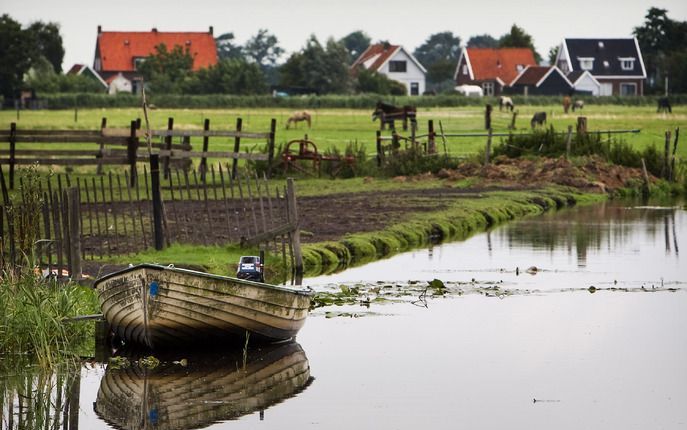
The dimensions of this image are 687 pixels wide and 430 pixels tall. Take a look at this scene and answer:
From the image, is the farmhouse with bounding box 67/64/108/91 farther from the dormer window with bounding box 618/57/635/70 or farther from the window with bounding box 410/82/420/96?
the dormer window with bounding box 618/57/635/70

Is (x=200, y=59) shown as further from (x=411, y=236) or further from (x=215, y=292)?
(x=215, y=292)

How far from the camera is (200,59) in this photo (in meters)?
142

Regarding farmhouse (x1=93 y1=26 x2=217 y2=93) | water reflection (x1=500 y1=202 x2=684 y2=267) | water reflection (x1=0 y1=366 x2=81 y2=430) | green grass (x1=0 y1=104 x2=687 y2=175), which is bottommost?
water reflection (x1=500 y1=202 x2=684 y2=267)

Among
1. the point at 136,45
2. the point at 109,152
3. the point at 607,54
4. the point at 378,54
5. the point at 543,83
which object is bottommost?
the point at 543,83

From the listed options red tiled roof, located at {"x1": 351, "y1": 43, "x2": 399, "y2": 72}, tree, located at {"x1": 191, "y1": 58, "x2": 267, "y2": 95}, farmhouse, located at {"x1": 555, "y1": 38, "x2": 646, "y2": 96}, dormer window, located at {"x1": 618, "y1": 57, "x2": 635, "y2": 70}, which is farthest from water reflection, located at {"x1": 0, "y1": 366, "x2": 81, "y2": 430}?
dormer window, located at {"x1": 618, "y1": 57, "x2": 635, "y2": 70}

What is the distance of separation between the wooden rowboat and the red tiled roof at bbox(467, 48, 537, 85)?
12869 centimetres

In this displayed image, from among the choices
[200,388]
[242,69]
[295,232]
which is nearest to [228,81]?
[242,69]

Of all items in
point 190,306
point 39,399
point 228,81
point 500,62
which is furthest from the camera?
point 500,62

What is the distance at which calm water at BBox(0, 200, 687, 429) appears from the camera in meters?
15.5

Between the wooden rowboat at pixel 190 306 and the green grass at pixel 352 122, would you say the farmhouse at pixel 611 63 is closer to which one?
the green grass at pixel 352 122

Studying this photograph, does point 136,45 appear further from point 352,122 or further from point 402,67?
point 352,122

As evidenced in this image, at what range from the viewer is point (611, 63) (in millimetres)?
146875

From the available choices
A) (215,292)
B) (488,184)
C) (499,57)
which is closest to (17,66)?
(499,57)

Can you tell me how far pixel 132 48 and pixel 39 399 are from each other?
134040mm
